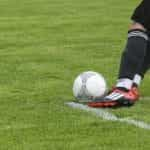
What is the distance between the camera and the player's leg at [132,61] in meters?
7.03

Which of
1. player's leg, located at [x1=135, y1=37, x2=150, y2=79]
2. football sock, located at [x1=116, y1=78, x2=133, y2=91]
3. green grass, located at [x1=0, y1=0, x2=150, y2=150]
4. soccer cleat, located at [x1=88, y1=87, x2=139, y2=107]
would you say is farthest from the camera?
player's leg, located at [x1=135, y1=37, x2=150, y2=79]

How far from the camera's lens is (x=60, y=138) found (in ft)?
18.8

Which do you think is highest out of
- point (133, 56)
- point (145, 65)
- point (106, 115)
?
point (133, 56)

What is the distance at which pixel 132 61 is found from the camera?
727cm

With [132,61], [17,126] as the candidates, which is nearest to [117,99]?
[132,61]

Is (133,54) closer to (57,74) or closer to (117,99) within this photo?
(117,99)

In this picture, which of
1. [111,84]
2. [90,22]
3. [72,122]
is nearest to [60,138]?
[72,122]

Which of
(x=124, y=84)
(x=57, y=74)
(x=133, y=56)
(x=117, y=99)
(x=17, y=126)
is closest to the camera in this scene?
(x=17, y=126)

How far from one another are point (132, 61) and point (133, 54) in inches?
3.5

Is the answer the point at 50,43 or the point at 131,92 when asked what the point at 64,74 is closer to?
the point at 131,92

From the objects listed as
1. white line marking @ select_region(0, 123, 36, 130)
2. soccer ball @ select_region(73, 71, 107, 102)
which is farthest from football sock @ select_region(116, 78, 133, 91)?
white line marking @ select_region(0, 123, 36, 130)

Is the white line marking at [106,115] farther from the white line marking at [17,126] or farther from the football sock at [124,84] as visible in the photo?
the white line marking at [17,126]

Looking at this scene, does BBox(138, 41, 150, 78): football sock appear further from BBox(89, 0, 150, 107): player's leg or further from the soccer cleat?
the soccer cleat

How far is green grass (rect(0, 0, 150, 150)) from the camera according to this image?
18.9 feet
